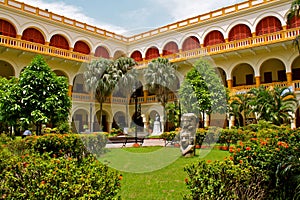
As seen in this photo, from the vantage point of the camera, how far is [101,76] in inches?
867

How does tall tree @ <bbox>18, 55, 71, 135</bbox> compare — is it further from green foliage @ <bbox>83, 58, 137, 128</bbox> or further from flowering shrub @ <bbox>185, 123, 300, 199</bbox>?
flowering shrub @ <bbox>185, 123, 300, 199</bbox>

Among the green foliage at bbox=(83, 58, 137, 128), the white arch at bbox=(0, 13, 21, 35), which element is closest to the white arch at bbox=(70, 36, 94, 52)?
the green foliage at bbox=(83, 58, 137, 128)

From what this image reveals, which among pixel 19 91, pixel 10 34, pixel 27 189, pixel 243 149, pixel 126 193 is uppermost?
pixel 10 34

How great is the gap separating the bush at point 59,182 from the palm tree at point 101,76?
1833cm

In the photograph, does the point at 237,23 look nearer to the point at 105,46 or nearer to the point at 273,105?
the point at 273,105

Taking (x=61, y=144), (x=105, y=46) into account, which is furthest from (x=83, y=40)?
(x=61, y=144)

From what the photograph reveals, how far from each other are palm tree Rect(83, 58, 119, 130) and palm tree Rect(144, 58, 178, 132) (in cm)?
279

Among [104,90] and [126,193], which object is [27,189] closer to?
[126,193]

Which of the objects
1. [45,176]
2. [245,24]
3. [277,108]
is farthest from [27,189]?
[245,24]

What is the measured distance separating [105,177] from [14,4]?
21793 millimetres

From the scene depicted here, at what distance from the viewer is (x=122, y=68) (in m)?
22.9

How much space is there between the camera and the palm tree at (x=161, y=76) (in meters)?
22.3

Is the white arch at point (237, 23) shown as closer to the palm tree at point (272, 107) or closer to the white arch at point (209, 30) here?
the white arch at point (209, 30)

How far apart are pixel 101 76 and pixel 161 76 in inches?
193
